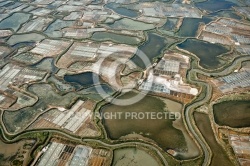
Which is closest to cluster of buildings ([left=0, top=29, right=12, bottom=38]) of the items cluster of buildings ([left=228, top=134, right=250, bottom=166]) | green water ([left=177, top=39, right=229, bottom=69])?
green water ([left=177, top=39, right=229, bottom=69])

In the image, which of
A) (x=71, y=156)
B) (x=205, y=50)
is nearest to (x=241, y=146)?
(x=71, y=156)

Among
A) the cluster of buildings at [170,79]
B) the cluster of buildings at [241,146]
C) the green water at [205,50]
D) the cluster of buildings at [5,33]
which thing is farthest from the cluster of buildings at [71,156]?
the cluster of buildings at [5,33]

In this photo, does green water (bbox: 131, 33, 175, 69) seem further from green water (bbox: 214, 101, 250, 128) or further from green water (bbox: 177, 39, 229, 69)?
green water (bbox: 214, 101, 250, 128)

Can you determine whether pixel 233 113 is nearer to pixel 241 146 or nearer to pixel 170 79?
pixel 241 146

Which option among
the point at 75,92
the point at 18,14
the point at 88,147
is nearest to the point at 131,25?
the point at 75,92

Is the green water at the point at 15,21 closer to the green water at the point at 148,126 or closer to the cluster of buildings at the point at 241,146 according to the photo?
the green water at the point at 148,126

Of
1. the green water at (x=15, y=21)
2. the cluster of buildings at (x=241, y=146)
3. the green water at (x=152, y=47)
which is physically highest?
the green water at (x=15, y=21)

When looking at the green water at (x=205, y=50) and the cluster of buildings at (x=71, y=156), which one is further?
the green water at (x=205, y=50)
